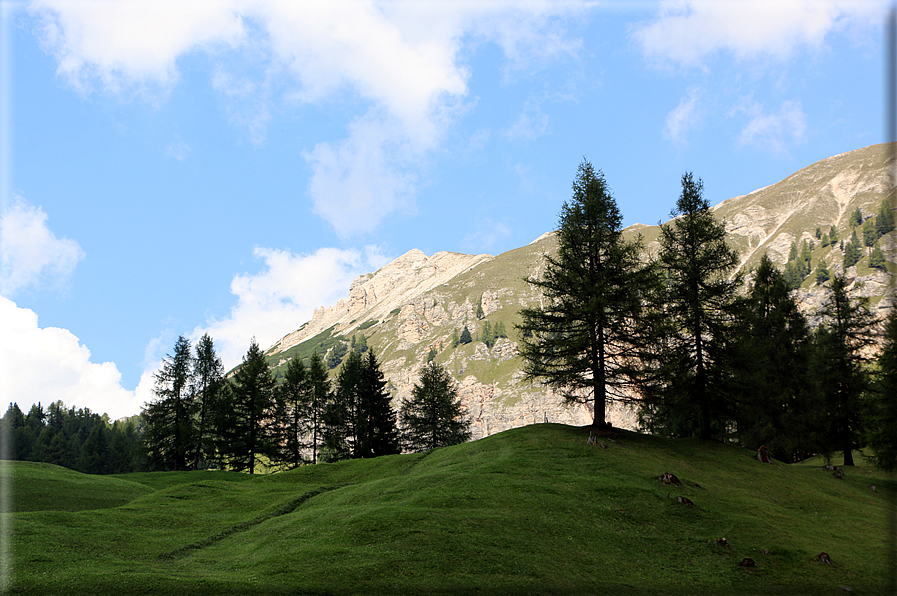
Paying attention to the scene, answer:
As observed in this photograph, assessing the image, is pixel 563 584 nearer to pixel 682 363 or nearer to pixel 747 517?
pixel 747 517

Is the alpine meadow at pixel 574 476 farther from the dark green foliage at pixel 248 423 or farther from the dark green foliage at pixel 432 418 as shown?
the dark green foliage at pixel 432 418

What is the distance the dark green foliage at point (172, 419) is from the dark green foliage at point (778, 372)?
218 feet

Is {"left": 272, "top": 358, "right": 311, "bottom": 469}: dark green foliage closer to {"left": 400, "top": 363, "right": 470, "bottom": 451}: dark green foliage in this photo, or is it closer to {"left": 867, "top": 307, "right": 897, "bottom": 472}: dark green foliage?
{"left": 400, "top": 363, "right": 470, "bottom": 451}: dark green foliage

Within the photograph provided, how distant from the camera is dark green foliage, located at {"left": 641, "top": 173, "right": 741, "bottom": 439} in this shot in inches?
1571

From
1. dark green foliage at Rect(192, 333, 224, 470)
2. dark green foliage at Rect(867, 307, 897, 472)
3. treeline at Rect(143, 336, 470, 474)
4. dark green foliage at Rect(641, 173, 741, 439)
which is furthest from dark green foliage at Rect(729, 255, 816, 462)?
dark green foliage at Rect(192, 333, 224, 470)

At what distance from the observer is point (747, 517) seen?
2450 cm

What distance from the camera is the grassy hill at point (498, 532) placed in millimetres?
16422

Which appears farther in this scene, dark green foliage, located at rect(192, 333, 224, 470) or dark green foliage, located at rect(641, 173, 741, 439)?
dark green foliage, located at rect(192, 333, 224, 470)

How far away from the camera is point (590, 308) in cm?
3694

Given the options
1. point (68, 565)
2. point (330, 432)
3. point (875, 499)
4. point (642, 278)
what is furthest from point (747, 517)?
point (330, 432)

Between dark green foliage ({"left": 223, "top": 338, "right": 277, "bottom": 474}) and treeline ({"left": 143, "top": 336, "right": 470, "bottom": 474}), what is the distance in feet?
0.41

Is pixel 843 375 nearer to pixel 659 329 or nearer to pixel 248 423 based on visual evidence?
pixel 659 329

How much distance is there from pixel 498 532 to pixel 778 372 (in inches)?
1839

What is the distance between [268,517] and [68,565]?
13.1 m
